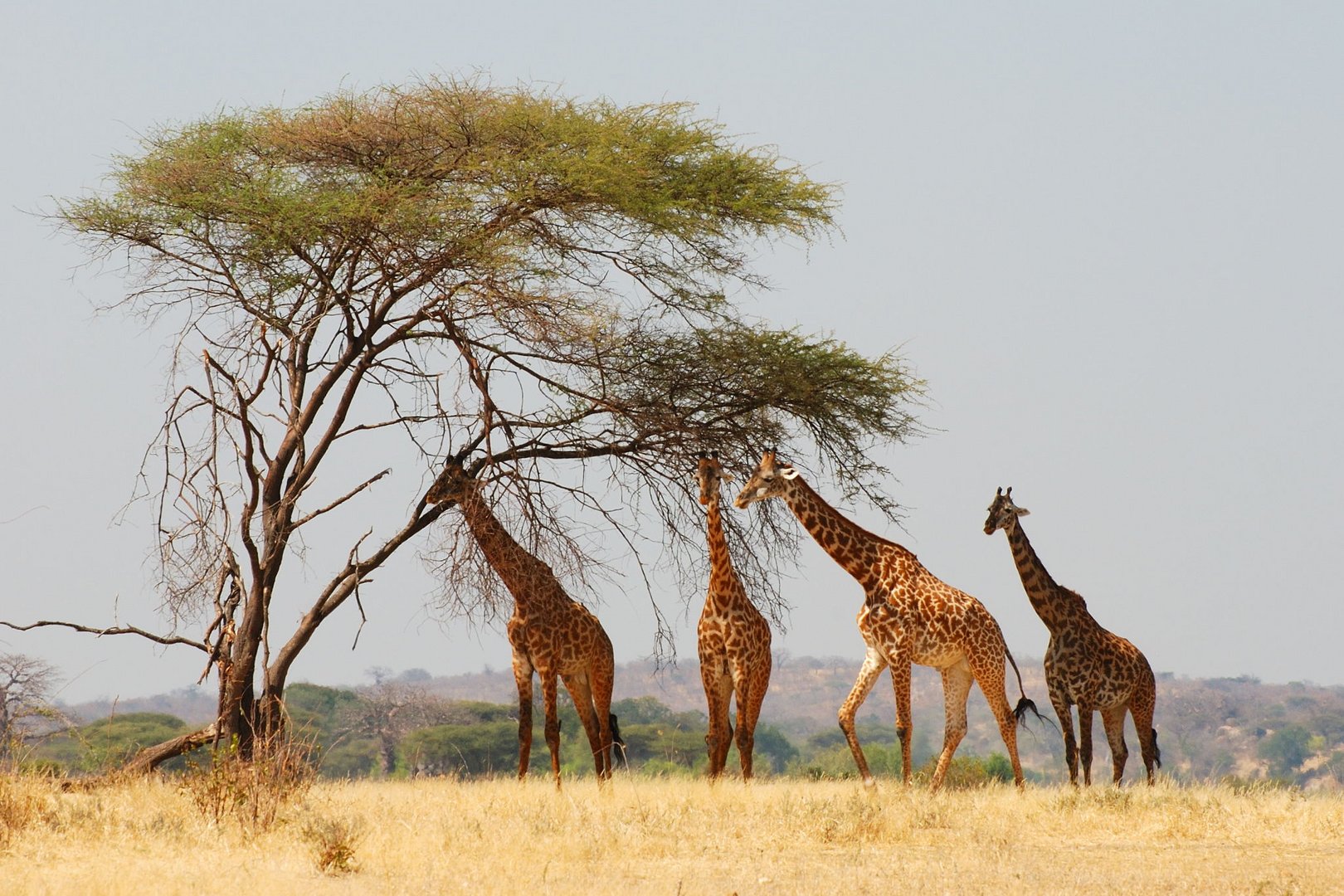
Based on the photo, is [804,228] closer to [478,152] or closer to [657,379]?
[657,379]

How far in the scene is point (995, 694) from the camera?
13945 millimetres

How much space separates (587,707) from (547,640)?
3.20ft

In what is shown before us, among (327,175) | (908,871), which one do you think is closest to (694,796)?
(908,871)

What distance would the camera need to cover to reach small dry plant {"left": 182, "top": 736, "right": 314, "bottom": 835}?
37.3ft

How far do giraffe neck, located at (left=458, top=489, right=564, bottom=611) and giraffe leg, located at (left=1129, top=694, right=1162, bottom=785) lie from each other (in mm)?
5565

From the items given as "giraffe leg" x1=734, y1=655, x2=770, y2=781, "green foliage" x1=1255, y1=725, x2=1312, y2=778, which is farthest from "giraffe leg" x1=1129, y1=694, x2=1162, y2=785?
"green foliage" x1=1255, y1=725, x2=1312, y2=778

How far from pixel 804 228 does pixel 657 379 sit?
7.38ft

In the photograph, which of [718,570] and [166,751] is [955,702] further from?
[166,751]

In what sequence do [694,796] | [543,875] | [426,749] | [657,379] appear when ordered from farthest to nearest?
[426,749], [657,379], [694,796], [543,875]

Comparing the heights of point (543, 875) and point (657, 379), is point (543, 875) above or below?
below

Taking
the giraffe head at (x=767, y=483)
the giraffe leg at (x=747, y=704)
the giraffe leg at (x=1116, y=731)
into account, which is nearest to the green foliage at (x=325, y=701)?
the giraffe leg at (x=747, y=704)

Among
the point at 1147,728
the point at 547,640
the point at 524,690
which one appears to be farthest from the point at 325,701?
the point at 1147,728

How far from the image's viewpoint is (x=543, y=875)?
9406 mm

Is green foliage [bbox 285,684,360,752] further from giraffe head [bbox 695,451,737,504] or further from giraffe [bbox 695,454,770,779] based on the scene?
giraffe head [bbox 695,451,737,504]
